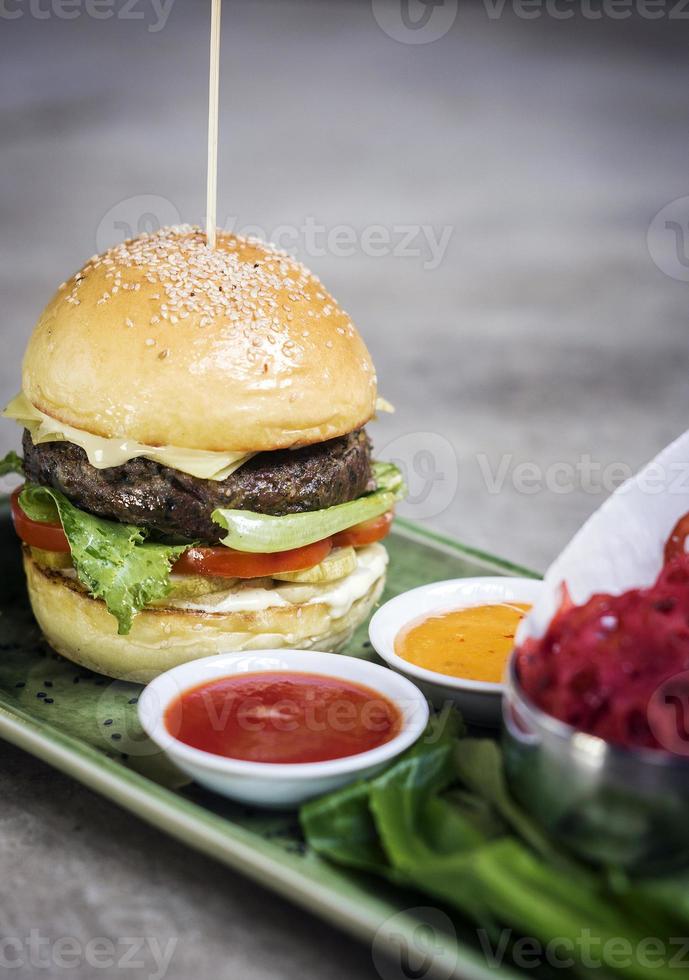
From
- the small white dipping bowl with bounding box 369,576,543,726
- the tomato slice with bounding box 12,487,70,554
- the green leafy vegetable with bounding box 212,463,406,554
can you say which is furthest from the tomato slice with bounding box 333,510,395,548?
the tomato slice with bounding box 12,487,70,554

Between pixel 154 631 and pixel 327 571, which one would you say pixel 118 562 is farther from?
pixel 327 571

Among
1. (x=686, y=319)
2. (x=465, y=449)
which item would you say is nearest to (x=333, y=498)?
(x=465, y=449)

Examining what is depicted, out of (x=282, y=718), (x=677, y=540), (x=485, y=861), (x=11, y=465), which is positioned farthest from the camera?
(x=11, y=465)

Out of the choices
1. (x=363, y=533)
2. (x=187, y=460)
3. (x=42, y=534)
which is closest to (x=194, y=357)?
(x=187, y=460)

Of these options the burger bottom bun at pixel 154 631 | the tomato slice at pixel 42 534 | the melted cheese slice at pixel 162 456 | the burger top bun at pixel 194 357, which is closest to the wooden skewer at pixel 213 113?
the burger top bun at pixel 194 357

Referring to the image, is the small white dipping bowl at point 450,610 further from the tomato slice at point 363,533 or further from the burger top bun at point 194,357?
the burger top bun at point 194,357

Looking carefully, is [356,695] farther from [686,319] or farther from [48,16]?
[48,16]

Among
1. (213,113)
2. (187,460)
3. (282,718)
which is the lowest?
(282,718)
